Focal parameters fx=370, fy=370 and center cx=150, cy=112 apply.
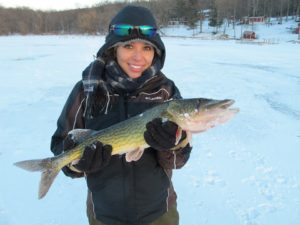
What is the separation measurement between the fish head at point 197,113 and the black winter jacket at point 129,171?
232 mm

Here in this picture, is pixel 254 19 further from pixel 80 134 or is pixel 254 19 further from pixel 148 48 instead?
pixel 80 134

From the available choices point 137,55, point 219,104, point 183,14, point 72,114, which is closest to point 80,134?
point 72,114

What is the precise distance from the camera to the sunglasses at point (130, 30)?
229 cm

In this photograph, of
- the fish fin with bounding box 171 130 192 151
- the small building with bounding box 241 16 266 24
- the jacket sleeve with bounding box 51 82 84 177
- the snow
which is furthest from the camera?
the small building with bounding box 241 16 266 24

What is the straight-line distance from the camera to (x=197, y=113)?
2045mm

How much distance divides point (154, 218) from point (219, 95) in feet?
24.2

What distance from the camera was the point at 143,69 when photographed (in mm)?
2316

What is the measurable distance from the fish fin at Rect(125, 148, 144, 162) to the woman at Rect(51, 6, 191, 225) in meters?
0.09

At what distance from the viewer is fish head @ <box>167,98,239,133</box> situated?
2021 millimetres

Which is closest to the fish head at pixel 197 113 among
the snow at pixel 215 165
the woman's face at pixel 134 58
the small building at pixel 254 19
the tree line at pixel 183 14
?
the woman's face at pixel 134 58

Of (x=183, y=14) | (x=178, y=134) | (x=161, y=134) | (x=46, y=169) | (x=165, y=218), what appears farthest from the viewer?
(x=183, y=14)

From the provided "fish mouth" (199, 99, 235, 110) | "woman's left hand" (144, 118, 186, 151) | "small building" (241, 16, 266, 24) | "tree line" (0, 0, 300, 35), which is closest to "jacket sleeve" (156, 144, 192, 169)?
"woman's left hand" (144, 118, 186, 151)

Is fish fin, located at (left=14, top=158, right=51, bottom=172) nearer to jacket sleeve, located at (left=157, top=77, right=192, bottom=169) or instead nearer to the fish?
the fish

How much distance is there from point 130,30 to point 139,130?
636 millimetres
